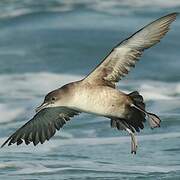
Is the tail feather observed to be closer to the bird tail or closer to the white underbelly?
the bird tail

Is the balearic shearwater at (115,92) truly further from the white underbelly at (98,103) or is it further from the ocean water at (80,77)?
the ocean water at (80,77)

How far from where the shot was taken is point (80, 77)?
1429 centimetres

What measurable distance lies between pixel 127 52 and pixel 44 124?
1218 mm

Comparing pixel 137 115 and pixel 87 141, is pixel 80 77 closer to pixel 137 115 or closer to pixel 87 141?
pixel 87 141

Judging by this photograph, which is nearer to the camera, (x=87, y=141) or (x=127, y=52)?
(x=127, y=52)

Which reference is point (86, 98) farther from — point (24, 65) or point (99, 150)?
point (24, 65)

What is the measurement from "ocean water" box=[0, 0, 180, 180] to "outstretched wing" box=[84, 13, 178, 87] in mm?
887

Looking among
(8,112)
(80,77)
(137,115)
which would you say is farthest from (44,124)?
(80,77)

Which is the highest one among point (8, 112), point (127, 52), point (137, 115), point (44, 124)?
point (127, 52)

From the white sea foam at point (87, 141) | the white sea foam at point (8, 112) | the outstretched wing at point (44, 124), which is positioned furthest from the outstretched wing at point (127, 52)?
the white sea foam at point (8, 112)

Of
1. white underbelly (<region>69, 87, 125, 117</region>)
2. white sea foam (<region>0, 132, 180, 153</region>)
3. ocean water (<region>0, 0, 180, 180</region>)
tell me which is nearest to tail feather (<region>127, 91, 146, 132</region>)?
white underbelly (<region>69, 87, 125, 117</region>)

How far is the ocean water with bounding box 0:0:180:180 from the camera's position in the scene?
8898mm

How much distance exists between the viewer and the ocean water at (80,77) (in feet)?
29.2

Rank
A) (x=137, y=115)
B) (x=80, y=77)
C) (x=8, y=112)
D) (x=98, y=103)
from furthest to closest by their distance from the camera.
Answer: (x=80, y=77) → (x=8, y=112) → (x=137, y=115) → (x=98, y=103)
